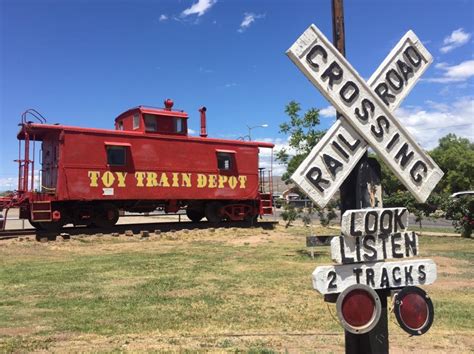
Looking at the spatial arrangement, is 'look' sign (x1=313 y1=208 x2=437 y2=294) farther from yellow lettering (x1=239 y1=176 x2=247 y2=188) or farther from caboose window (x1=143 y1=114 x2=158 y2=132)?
yellow lettering (x1=239 y1=176 x2=247 y2=188)

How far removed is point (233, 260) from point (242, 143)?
9.85 metres

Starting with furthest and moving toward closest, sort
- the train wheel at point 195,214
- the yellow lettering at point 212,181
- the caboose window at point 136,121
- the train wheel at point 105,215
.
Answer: the train wheel at point 195,214, the yellow lettering at point 212,181, the caboose window at point 136,121, the train wheel at point 105,215

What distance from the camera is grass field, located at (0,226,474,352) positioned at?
5320mm

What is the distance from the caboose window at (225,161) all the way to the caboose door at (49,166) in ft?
21.2

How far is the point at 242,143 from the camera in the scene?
21062mm

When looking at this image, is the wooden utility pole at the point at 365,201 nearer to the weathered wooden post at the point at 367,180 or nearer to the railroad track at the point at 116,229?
the weathered wooden post at the point at 367,180

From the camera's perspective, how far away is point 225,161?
20719mm

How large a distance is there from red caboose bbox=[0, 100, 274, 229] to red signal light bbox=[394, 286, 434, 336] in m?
15.2

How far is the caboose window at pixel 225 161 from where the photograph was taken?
20484 millimetres

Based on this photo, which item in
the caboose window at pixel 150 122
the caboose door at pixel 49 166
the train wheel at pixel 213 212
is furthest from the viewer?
the train wheel at pixel 213 212

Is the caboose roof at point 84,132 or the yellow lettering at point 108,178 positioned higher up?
the caboose roof at point 84,132

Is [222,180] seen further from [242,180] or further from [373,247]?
[373,247]

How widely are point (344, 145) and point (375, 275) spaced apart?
2.62 feet

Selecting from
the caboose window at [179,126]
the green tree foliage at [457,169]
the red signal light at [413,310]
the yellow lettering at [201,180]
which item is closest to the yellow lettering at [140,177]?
the caboose window at [179,126]
